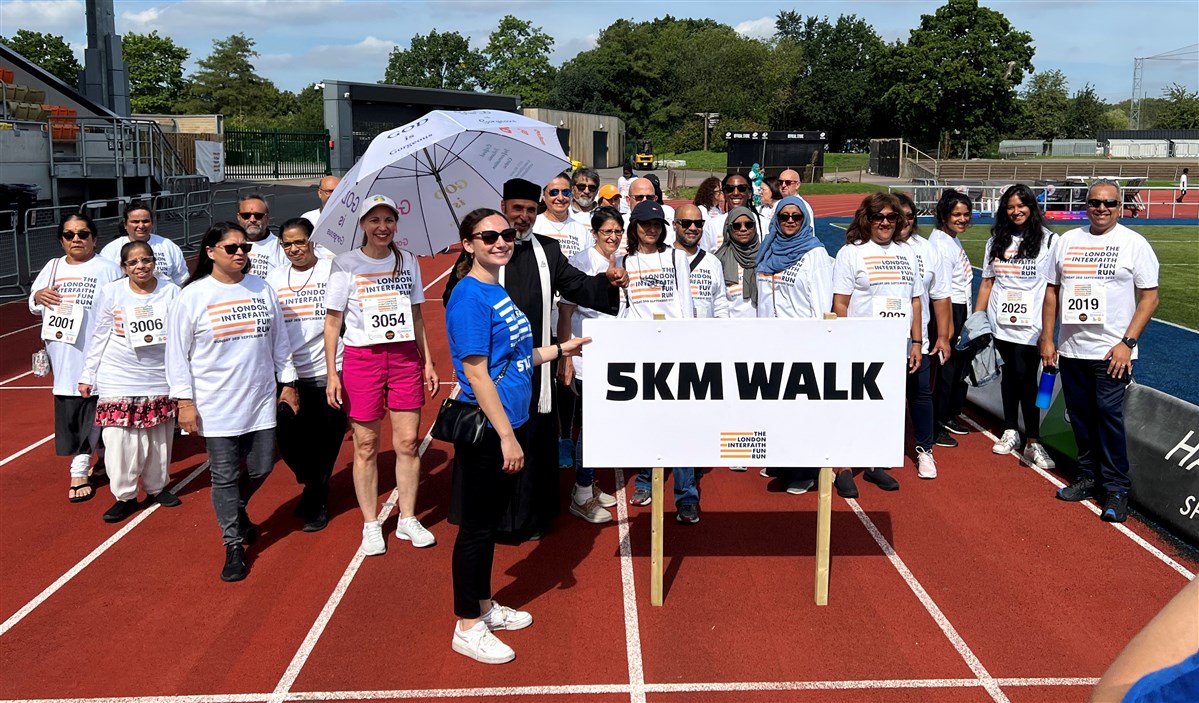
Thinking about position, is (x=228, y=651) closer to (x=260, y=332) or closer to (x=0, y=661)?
(x=0, y=661)

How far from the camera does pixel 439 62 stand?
370 ft

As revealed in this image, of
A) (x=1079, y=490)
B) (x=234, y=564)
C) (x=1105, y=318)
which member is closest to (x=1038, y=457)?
(x=1079, y=490)

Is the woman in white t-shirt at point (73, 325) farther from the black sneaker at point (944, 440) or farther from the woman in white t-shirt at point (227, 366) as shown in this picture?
the black sneaker at point (944, 440)

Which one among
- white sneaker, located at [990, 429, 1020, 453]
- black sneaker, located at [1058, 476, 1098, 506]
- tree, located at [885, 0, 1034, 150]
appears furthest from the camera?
tree, located at [885, 0, 1034, 150]

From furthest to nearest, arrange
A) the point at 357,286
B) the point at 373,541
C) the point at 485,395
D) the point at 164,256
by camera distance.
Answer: the point at 164,256 < the point at 373,541 < the point at 357,286 < the point at 485,395

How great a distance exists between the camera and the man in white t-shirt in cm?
609

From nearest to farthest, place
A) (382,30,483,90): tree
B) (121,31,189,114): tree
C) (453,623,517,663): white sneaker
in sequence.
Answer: (453,623,517,663): white sneaker → (121,31,189,114): tree → (382,30,483,90): tree

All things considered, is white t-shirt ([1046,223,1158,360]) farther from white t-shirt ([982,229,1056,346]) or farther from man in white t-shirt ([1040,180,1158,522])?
white t-shirt ([982,229,1056,346])

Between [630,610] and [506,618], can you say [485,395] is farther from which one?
[630,610]

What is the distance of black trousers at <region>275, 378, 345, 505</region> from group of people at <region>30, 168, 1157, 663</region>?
0.05 feet

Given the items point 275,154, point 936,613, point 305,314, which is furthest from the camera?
point 275,154

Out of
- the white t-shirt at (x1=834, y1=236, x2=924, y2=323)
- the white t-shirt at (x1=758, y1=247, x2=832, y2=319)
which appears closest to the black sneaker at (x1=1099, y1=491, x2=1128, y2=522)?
the white t-shirt at (x1=834, y1=236, x2=924, y2=323)

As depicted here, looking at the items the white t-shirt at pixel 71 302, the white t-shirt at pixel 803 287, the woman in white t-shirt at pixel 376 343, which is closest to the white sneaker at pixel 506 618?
the woman in white t-shirt at pixel 376 343

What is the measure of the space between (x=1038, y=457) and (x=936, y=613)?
9.43 feet
